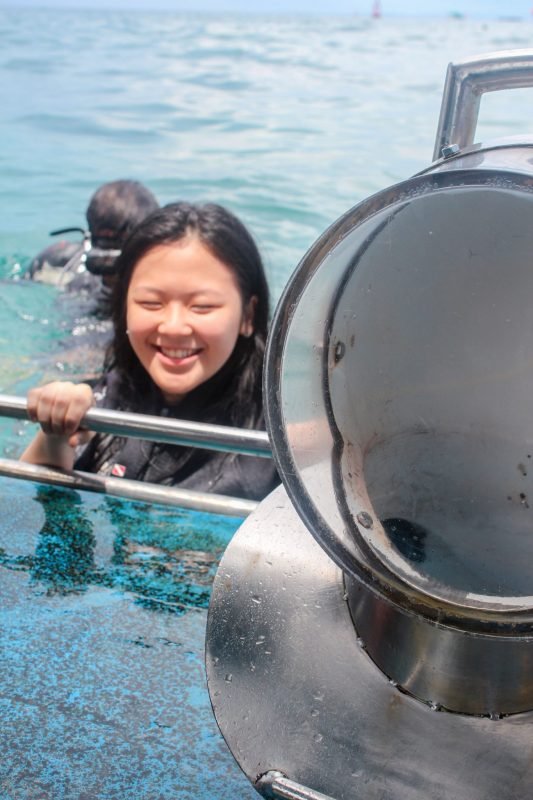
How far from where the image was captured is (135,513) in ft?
6.16

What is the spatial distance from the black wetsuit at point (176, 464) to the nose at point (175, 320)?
1.17ft

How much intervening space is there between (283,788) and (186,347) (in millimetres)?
1508

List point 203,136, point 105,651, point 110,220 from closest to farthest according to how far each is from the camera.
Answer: point 105,651 < point 110,220 < point 203,136

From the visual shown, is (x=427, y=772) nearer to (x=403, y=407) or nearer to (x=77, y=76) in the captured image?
(x=403, y=407)

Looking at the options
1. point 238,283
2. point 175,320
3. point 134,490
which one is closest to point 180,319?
point 175,320

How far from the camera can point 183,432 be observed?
166cm

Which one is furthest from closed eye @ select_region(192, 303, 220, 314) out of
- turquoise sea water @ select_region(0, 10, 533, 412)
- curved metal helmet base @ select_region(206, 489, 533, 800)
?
turquoise sea water @ select_region(0, 10, 533, 412)

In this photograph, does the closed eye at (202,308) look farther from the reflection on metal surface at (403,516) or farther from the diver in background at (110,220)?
the diver in background at (110,220)

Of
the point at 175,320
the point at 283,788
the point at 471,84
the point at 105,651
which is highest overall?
the point at 471,84

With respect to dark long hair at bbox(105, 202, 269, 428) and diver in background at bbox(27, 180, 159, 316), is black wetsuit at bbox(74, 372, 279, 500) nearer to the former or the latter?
dark long hair at bbox(105, 202, 269, 428)

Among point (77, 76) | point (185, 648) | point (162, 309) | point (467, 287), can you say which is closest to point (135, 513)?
point (185, 648)

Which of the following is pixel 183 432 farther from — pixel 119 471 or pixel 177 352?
pixel 119 471

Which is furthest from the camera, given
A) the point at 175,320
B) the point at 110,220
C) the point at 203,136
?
the point at 203,136

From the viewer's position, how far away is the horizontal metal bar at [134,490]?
5.71 feet
